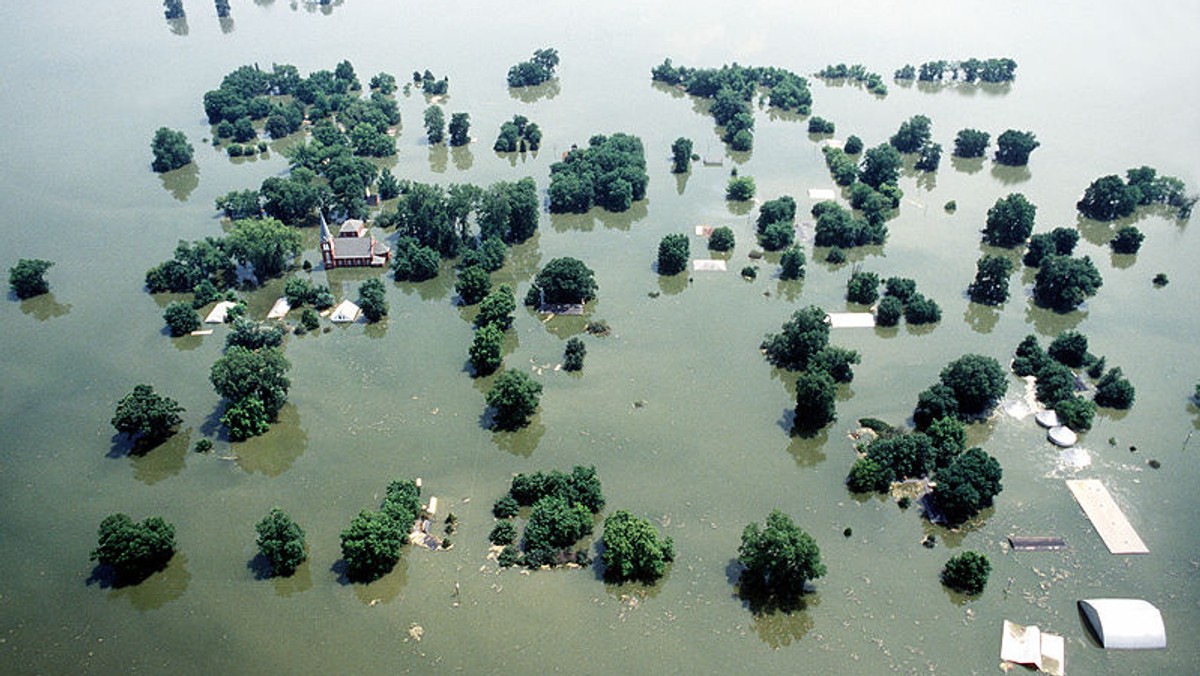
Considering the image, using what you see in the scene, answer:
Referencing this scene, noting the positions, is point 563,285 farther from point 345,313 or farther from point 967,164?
point 967,164

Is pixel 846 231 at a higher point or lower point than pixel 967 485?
higher

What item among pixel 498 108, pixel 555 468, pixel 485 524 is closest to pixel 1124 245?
pixel 555 468

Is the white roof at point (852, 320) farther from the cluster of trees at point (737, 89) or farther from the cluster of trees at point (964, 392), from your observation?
the cluster of trees at point (737, 89)

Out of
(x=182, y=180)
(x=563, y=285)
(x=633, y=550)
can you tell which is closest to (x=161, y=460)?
(x=563, y=285)

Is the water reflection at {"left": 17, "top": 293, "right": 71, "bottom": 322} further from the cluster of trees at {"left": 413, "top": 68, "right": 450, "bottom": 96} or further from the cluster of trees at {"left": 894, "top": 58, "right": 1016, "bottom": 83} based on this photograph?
the cluster of trees at {"left": 894, "top": 58, "right": 1016, "bottom": 83}

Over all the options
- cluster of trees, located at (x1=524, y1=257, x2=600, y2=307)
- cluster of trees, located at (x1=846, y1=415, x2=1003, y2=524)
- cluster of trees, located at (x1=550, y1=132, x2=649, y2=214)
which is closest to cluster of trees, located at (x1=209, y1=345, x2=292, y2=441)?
cluster of trees, located at (x1=524, y1=257, x2=600, y2=307)

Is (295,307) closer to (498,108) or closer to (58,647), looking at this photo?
(58,647)
